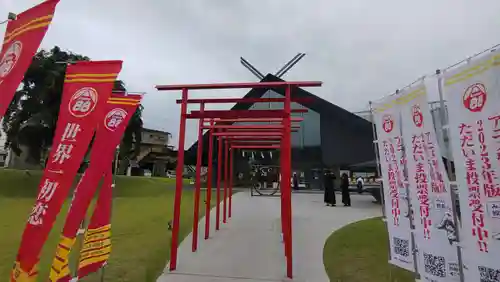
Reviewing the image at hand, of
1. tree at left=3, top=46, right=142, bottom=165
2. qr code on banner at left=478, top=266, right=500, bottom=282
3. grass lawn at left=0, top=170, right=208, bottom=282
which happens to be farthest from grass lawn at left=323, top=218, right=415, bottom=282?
tree at left=3, top=46, right=142, bottom=165

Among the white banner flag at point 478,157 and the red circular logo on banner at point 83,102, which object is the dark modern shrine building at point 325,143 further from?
the white banner flag at point 478,157

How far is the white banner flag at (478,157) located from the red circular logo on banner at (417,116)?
0.43m

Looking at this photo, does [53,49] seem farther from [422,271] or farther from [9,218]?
[422,271]

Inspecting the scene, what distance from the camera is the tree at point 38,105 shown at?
15125 millimetres

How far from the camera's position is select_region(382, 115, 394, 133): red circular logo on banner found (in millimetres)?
3460

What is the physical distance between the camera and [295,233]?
21.6ft

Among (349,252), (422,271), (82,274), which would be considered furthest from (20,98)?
(422,271)

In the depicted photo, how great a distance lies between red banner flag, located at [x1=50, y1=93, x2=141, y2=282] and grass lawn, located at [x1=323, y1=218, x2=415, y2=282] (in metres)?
2.96

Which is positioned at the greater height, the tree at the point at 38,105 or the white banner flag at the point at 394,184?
the tree at the point at 38,105

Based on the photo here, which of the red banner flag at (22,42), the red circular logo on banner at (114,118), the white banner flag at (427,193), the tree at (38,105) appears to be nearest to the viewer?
the red banner flag at (22,42)

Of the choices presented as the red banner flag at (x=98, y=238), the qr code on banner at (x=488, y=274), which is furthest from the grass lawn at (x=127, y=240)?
the qr code on banner at (x=488, y=274)

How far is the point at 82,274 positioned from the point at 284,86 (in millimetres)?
3352

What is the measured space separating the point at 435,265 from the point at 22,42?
4.03 meters

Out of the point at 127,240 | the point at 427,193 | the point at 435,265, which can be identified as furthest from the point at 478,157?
the point at 127,240
